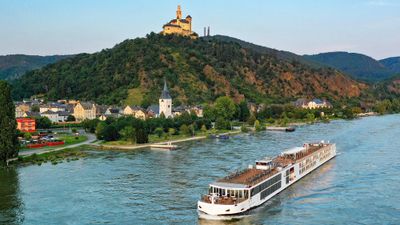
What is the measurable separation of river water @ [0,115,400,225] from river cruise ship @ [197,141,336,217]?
811 millimetres

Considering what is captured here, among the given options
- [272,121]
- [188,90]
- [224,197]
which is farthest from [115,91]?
[224,197]

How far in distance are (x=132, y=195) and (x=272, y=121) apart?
91503 millimetres

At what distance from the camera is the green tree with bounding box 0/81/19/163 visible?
5781 centimetres

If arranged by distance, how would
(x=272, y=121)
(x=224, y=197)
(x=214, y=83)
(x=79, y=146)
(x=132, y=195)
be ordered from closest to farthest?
1. (x=224, y=197)
2. (x=132, y=195)
3. (x=79, y=146)
4. (x=272, y=121)
5. (x=214, y=83)

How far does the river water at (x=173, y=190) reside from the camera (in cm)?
3656

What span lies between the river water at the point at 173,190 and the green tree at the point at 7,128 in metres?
2.98

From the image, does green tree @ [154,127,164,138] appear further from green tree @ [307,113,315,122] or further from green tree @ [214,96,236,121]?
green tree @ [307,113,315,122]

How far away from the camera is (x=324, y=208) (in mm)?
38906

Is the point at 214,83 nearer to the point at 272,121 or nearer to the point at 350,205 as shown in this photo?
the point at 272,121

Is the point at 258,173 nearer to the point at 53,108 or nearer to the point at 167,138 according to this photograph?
the point at 167,138

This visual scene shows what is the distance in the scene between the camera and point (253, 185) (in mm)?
39250

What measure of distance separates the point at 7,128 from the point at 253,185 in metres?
32.5

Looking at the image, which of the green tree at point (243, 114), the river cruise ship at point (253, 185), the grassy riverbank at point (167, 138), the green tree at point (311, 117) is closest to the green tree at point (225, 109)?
the green tree at point (243, 114)

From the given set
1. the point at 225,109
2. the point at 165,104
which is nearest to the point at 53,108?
the point at 165,104
